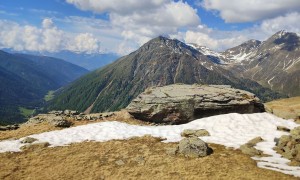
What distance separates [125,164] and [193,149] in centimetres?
617

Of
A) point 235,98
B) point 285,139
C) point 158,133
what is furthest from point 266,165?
point 235,98

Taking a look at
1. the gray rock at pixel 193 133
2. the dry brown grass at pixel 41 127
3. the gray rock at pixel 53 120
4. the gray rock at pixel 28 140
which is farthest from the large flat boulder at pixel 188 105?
the gray rock at pixel 28 140

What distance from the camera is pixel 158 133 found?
35.4 meters

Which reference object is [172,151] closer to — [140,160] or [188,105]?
[140,160]

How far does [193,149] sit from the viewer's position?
89.1 feet

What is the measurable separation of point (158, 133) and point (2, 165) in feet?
54.4

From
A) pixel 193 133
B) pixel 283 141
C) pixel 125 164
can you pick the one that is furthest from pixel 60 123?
pixel 283 141

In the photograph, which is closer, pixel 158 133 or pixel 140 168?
pixel 140 168

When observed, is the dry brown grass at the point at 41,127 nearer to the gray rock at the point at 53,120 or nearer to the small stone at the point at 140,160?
the gray rock at the point at 53,120

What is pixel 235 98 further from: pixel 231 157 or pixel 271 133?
pixel 231 157

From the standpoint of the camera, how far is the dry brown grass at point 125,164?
22.9m

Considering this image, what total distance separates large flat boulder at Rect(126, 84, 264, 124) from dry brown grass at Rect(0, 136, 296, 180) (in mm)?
11889

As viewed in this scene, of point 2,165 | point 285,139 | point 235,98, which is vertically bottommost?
point 2,165

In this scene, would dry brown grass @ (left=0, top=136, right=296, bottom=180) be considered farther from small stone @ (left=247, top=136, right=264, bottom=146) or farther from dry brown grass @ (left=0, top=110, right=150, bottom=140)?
dry brown grass @ (left=0, top=110, right=150, bottom=140)
